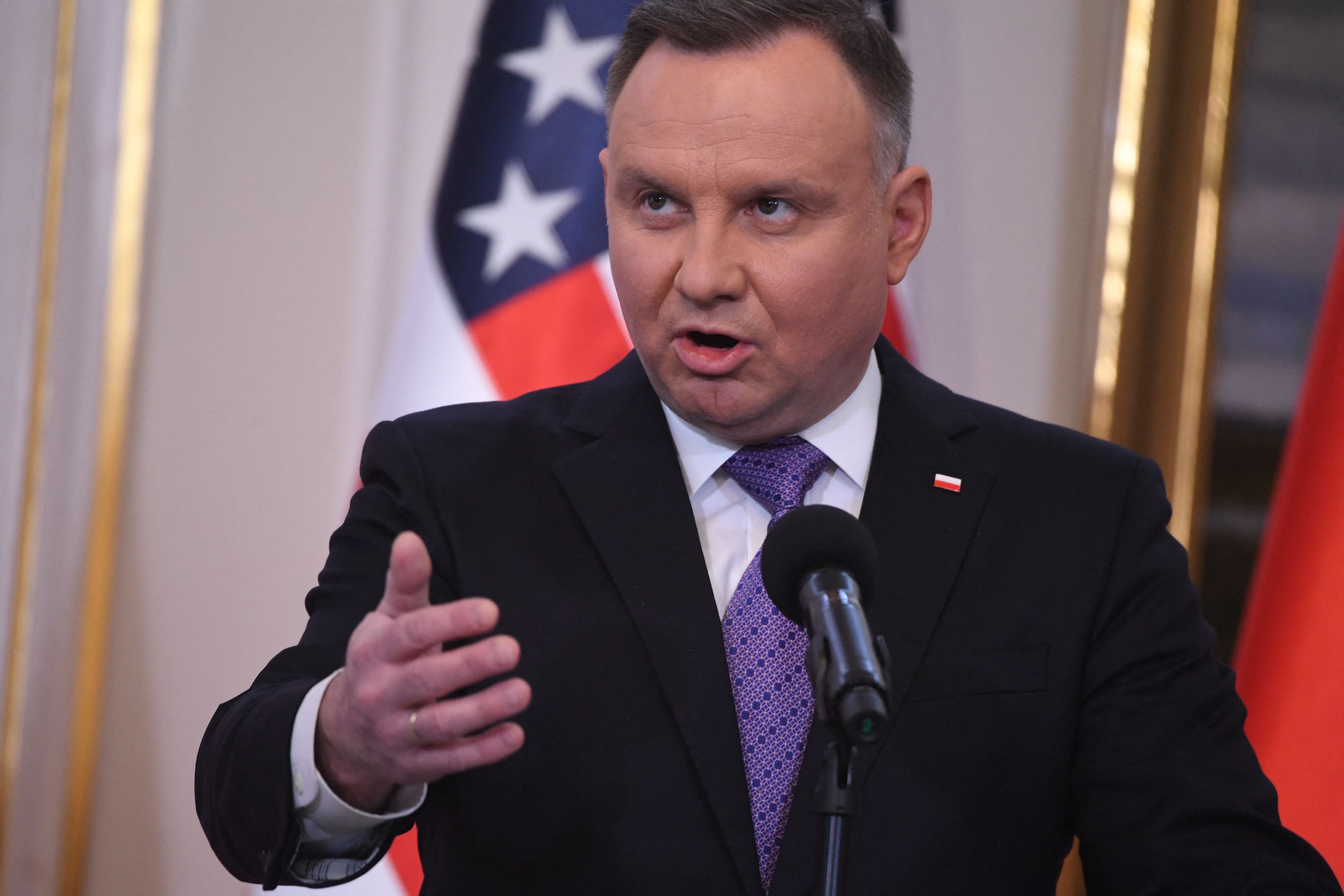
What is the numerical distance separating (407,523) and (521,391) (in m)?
1.02

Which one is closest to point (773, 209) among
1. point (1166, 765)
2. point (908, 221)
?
point (908, 221)

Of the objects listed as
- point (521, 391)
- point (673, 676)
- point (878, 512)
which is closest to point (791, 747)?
point (673, 676)

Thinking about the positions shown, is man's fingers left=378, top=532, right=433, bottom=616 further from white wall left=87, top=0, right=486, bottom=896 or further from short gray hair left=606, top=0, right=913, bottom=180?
white wall left=87, top=0, right=486, bottom=896

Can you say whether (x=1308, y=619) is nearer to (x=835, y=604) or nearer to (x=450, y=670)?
(x=835, y=604)

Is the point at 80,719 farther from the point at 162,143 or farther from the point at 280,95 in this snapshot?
the point at 280,95

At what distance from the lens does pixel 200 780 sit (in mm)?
1285

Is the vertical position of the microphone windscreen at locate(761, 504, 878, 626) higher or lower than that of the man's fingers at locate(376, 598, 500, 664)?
higher

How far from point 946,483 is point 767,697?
14.7 inches

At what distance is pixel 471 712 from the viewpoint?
0.93 m

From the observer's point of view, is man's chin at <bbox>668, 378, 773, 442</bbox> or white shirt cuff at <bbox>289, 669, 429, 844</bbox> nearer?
white shirt cuff at <bbox>289, 669, 429, 844</bbox>

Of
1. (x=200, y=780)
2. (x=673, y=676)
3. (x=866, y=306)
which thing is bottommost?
(x=200, y=780)

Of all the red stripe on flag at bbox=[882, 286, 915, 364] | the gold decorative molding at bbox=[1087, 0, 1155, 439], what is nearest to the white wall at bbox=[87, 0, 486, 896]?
the red stripe on flag at bbox=[882, 286, 915, 364]

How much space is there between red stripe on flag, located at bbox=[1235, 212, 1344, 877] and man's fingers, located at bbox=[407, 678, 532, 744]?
1682 mm

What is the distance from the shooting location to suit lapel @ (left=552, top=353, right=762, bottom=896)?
1288mm
